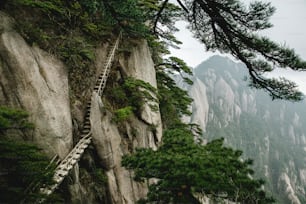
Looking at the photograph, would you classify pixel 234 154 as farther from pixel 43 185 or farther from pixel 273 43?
pixel 43 185

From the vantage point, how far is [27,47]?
677 centimetres

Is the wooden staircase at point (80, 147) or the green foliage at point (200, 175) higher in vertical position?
the wooden staircase at point (80, 147)

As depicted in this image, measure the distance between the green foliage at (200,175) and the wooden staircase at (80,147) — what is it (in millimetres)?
1796

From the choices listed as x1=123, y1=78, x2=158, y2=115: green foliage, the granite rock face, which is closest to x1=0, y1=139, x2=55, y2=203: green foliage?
the granite rock face

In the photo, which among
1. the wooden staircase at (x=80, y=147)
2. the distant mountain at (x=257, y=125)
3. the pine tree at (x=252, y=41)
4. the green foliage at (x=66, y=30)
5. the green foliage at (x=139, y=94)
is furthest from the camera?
the distant mountain at (x=257, y=125)

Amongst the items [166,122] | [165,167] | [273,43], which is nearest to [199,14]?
[273,43]

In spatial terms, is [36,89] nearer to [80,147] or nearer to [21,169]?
[80,147]

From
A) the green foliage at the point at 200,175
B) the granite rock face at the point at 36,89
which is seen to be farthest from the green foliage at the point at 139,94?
the green foliage at the point at 200,175

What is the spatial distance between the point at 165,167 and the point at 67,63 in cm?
502

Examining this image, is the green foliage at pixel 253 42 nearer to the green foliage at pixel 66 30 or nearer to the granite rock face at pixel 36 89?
the green foliage at pixel 66 30

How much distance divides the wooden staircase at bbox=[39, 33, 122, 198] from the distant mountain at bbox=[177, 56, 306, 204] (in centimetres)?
5345

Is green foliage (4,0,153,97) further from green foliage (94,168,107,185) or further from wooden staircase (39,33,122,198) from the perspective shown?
green foliage (94,168,107,185)

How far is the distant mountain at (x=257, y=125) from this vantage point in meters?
70.5

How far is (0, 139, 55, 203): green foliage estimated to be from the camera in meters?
4.51
